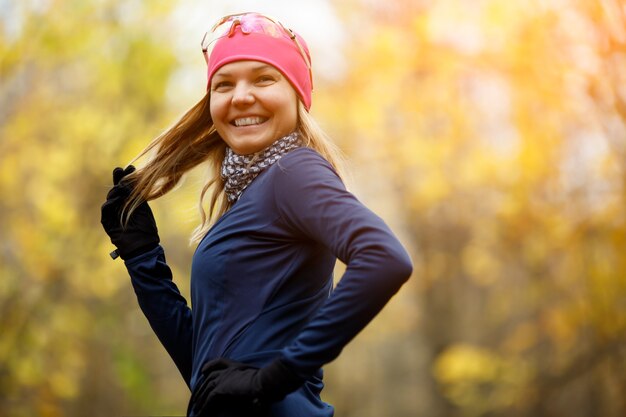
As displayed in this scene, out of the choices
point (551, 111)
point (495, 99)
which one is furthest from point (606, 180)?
point (495, 99)

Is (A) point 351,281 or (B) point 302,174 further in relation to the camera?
(B) point 302,174

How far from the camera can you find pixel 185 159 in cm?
256

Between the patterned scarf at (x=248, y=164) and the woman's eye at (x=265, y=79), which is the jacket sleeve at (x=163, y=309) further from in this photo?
the woman's eye at (x=265, y=79)

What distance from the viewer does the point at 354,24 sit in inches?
572

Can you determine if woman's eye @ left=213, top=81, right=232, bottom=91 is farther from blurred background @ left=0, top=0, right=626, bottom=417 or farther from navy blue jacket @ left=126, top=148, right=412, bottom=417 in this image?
blurred background @ left=0, top=0, right=626, bottom=417

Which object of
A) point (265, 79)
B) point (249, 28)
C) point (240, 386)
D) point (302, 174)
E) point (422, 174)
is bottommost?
point (240, 386)

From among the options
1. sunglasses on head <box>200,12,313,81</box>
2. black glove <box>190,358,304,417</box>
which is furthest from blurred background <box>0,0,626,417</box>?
black glove <box>190,358,304,417</box>

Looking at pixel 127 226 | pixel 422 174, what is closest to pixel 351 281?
pixel 127 226

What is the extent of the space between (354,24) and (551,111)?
5511 millimetres

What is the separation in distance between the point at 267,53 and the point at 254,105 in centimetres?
15

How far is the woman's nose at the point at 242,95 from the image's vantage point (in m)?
2.18

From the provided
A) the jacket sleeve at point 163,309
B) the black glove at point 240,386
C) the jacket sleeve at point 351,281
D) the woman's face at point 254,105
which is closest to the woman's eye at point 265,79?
the woman's face at point 254,105

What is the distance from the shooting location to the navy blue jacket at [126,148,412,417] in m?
1.83

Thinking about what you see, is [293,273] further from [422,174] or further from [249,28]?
[422,174]
